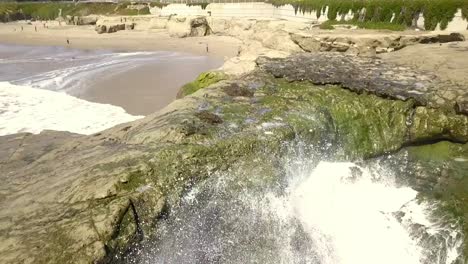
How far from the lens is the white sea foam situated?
48.4 ft

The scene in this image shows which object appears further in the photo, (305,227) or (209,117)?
(209,117)

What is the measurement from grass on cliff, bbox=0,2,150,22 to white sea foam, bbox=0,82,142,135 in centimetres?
6062

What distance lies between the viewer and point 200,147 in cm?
812

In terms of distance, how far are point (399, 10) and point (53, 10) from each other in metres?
77.9

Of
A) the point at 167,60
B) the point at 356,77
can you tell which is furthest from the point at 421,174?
the point at 167,60

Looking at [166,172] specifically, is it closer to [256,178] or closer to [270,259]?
[256,178]

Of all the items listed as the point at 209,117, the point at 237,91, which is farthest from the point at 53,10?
the point at 209,117

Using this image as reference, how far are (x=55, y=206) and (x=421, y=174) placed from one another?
8.90 metres

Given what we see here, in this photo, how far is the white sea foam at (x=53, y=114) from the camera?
14742 millimetres

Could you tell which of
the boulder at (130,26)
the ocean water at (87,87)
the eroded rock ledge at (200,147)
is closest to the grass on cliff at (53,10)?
the boulder at (130,26)

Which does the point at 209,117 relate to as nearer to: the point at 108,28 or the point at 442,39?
the point at 442,39

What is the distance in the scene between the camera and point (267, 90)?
12.0m

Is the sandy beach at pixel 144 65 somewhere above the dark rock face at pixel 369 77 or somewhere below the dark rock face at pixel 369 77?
below

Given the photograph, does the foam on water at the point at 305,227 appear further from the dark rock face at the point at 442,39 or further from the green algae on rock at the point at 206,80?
the dark rock face at the point at 442,39
